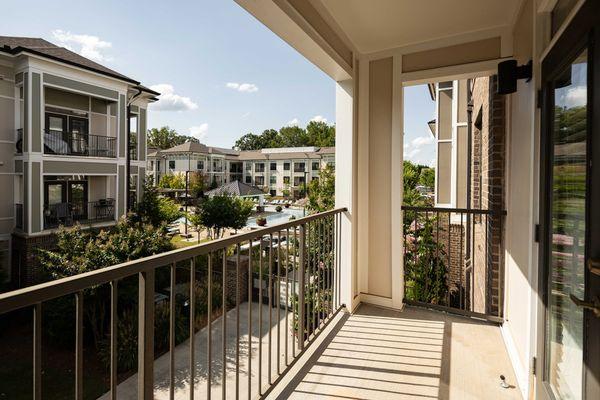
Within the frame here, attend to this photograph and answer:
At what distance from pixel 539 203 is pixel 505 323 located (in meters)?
1.34

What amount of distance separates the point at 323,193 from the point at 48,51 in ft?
30.5

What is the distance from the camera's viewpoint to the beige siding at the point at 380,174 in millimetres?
3010

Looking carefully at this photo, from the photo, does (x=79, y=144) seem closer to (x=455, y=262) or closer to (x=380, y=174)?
(x=380, y=174)

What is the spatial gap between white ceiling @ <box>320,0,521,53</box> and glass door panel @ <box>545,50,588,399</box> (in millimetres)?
1203

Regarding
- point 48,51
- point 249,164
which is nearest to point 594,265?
point 48,51

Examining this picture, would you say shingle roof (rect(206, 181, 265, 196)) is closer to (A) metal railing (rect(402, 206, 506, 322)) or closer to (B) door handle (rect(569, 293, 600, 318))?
(A) metal railing (rect(402, 206, 506, 322))

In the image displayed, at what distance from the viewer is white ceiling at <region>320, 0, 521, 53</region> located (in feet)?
7.39

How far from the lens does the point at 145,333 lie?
1018 millimetres

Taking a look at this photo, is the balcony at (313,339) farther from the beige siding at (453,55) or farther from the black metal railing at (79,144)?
the black metal railing at (79,144)

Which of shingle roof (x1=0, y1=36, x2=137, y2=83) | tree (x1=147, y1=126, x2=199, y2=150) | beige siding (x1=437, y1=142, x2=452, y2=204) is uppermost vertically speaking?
tree (x1=147, y1=126, x2=199, y2=150)

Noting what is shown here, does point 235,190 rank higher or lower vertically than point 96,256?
higher

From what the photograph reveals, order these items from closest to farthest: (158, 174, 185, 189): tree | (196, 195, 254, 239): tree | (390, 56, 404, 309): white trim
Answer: (390, 56, 404, 309): white trim → (196, 195, 254, 239): tree → (158, 174, 185, 189): tree

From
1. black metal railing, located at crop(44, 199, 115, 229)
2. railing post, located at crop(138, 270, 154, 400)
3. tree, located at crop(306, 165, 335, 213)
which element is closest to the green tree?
black metal railing, located at crop(44, 199, 115, 229)

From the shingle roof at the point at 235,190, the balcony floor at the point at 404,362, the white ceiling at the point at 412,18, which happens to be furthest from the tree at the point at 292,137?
the balcony floor at the point at 404,362
